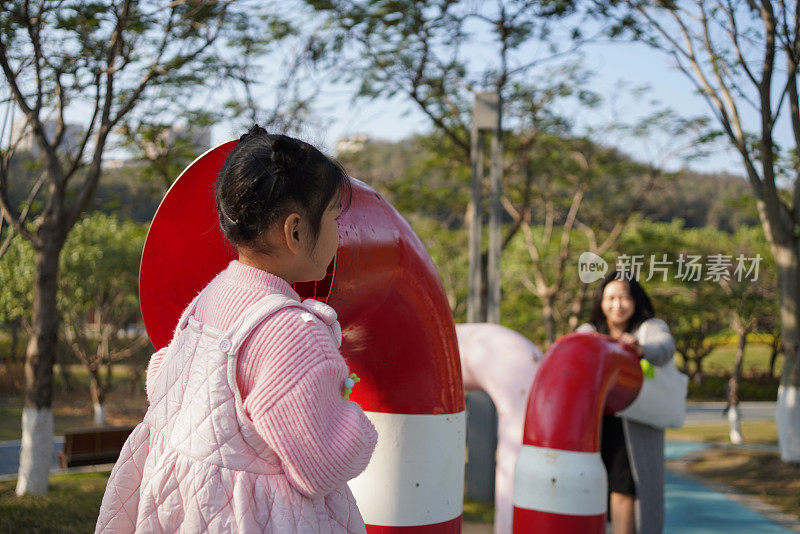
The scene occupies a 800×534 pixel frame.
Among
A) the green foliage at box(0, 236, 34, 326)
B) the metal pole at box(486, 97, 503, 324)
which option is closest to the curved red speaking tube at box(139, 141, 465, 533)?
the metal pole at box(486, 97, 503, 324)

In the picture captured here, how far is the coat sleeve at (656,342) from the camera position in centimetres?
349

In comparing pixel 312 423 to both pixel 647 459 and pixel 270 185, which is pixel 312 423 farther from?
pixel 647 459

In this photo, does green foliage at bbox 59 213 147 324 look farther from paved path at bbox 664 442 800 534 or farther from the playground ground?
paved path at bbox 664 442 800 534

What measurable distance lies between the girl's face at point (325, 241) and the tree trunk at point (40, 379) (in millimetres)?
4578

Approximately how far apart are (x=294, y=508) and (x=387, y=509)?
2.79 feet

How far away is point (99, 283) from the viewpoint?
13039 mm

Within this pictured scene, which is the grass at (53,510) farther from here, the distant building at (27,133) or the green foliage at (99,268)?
the green foliage at (99,268)

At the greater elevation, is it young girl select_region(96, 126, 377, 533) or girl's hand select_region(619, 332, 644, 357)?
young girl select_region(96, 126, 377, 533)

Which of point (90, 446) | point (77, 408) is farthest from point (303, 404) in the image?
point (77, 408)

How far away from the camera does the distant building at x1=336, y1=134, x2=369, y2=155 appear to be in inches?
392

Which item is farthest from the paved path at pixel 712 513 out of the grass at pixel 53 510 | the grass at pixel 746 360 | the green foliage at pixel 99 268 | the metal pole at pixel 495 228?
the grass at pixel 746 360

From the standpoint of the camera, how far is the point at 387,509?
79.0 inches

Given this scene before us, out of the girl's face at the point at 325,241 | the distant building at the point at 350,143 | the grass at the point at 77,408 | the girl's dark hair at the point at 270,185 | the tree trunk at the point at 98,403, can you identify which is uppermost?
the distant building at the point at 350,143

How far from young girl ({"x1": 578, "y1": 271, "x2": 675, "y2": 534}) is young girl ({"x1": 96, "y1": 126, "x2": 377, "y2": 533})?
2.53 metres
